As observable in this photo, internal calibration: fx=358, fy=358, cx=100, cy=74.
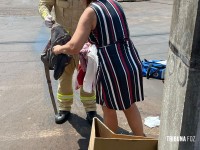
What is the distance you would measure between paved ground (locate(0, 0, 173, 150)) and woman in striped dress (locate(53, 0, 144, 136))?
2.99 feet

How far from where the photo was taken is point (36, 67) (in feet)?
20.3

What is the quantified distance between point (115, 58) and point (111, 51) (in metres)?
0.07

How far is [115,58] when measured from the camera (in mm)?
3012

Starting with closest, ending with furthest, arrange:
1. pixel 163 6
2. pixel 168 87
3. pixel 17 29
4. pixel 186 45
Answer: pixel 186 45 → pixel 168 87 → pixel 17 29 → pixel 163 6

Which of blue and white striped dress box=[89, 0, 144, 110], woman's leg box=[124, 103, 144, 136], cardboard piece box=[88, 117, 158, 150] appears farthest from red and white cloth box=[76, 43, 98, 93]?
cardboard piece box=[88, 117, 158, 150]

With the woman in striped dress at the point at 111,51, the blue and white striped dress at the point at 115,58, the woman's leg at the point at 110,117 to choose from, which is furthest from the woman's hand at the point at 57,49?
the woman's leg at the point at 110,117

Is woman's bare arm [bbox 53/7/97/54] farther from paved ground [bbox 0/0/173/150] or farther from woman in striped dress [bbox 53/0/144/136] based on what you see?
paved ground [bbox 0/0/173/150]

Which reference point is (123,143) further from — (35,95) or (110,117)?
(35,95)

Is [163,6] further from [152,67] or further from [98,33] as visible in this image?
[98,33]

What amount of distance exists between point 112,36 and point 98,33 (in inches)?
A: 4.7

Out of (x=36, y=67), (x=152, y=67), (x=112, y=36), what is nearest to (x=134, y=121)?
(x=112, y=36)

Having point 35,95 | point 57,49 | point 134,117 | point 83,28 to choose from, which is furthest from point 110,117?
point 35,95

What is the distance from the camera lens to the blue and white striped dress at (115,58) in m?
2.96

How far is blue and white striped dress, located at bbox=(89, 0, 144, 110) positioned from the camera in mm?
2961
